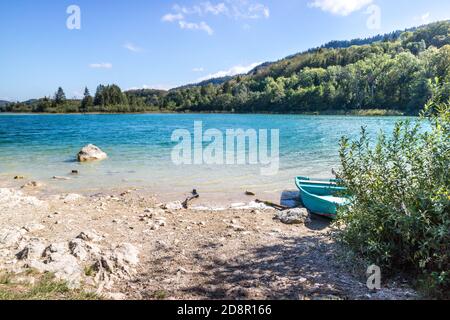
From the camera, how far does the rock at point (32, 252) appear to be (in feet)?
18.4

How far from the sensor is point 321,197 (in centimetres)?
987

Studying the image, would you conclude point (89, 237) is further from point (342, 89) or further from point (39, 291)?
point (342, 89)

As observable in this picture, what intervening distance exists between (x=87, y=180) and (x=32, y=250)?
34.3ft

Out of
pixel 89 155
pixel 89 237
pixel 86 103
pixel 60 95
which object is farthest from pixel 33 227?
pixel 60 95

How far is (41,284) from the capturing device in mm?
4609

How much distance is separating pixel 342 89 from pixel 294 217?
4682 inches

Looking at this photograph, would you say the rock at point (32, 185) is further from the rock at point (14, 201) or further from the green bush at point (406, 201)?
the green bush at point (406, 201)

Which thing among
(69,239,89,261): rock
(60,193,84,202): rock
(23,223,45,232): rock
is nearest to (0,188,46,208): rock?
(60,193,84,202): rock

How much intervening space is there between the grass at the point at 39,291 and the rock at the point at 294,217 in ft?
19.9

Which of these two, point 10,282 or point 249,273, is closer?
point 10,282

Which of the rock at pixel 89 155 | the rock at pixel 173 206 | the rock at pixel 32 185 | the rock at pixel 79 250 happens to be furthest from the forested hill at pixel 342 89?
the rock at pixel 79 250
